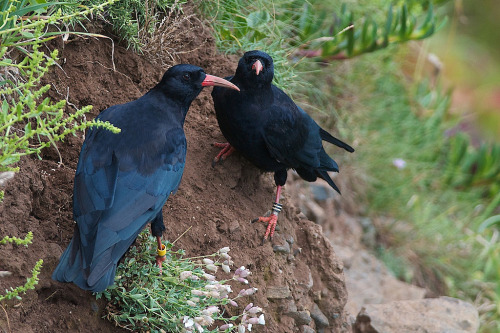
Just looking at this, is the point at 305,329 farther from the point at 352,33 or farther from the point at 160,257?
the point at 352,33

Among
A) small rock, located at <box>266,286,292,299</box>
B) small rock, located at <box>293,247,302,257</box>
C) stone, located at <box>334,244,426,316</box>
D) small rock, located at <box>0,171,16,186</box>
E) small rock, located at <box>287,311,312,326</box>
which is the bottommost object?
stone, located at <box>334,244,426,316</box>

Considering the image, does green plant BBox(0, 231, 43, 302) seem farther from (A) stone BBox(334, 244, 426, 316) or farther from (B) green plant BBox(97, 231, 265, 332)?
(A) stone BBox(334, 244, 426, 316)

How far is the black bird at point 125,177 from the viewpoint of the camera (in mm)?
2879

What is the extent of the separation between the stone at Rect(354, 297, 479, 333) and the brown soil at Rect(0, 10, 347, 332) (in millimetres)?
398

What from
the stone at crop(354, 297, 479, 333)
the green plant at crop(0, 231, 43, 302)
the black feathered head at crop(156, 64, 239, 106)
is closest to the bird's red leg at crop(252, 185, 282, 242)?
the black feathered head at crop(156, 64, 239, 106)

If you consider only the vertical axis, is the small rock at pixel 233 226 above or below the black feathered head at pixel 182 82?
below

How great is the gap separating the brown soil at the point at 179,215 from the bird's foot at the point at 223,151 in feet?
0.13

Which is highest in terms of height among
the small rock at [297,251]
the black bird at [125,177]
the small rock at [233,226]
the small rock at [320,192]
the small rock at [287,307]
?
the black bird at [125,177]

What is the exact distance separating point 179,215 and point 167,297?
0.81 m

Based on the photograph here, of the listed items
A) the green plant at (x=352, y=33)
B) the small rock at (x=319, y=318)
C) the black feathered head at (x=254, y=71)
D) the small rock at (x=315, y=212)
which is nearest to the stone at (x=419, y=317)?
the small rock at (x=319, y=318)

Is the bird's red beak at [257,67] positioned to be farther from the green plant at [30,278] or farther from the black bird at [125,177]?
the green plant at [30,278]

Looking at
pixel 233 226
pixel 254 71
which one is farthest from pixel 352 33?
pixel 233 226

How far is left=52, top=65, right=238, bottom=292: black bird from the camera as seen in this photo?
2879 mm

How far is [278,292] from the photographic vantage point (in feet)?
12.3
